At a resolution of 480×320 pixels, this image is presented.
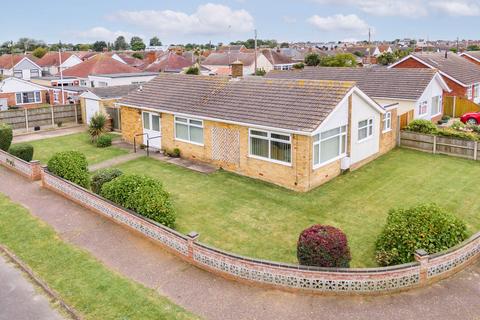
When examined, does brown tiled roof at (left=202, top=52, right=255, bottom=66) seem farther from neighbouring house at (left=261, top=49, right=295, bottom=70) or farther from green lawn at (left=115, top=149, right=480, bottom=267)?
green lawn at (left=115, top=149, right=480, bottom=267)

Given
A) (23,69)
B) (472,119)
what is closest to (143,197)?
(472,119)

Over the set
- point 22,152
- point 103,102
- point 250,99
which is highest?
point 250,99

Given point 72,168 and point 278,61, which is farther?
point 278,61

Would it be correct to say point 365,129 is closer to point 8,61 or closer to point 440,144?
point 440,144

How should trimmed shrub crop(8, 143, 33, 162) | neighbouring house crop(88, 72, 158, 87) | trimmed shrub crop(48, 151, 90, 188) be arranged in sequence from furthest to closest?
neighbouring house crop(88, 72, 158, 87) < trimmed shrub crop(8, 143, 33, 162) < trimmed shrub crop(48, 151, 90, 188)

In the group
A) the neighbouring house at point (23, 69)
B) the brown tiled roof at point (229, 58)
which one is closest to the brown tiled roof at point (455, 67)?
the brown tiled roof at point (229, 58)

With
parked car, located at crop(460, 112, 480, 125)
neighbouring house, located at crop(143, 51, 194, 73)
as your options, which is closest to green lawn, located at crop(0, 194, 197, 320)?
parked car, located at crop(460, 112, 480, 125)
